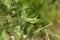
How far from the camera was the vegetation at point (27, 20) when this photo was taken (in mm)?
1559

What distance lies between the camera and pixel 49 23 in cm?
159

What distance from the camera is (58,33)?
1589mm

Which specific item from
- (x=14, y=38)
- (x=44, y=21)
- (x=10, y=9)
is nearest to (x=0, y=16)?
(x=10, y=9)

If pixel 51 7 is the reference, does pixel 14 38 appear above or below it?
below

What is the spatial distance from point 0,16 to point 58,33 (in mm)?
480

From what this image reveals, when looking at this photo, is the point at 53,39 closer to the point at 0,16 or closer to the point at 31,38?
the point at 31,38

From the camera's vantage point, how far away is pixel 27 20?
157 cm

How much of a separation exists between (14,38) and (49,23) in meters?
0.30

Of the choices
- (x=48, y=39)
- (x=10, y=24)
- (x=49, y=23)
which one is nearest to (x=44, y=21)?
(x=49, y=23)

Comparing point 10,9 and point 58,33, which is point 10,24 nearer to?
point 10,9

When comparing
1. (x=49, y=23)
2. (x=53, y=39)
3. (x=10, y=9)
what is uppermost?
(x=10, y=9)

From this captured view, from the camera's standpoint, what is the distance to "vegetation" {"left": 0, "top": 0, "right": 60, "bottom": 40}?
1.56 meters

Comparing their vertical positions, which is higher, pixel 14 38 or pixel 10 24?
pixel 10 24

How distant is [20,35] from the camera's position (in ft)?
5.09
